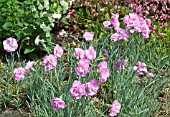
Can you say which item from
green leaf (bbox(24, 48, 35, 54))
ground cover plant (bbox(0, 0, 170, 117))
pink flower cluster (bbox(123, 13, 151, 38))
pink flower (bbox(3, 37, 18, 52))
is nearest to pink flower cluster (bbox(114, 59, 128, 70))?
ground cover plant (bbox(0, 0, 170, 117))

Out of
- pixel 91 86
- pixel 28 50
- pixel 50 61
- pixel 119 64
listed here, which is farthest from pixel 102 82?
pixel 28 50

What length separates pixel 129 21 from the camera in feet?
10.9

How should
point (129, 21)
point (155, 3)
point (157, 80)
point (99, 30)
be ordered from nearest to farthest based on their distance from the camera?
1. point (129, 21)
2. point (157, 80)
3. point (99, 30)
4. point (155, 3)

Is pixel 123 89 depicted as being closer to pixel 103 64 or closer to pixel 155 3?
pixel 103 64

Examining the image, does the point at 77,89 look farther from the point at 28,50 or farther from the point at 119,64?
the point at 28,50

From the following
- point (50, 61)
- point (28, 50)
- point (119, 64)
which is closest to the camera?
point (50, 61)

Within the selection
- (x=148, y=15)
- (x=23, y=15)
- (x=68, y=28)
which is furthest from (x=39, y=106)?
(x=148, y=15)

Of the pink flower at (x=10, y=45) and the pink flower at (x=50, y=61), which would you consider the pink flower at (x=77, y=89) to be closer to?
the pink flower at (x=50, y=61)

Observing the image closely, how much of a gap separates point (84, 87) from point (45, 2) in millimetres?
1851

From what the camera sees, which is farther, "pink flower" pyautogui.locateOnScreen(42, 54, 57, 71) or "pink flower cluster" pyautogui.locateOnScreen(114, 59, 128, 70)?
"pink flower cluster" pyautogui.locateOnScreen(114, 59, 128, 70)

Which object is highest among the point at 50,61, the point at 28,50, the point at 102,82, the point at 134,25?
the point at 134,25

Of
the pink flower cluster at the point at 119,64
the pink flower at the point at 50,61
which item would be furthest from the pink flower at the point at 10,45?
the pink flower cluster at the point at 119,64

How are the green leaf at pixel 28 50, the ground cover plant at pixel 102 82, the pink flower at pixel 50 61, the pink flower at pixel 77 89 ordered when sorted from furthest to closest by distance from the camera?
the green leaf at pixel 28 50 < the ground cover plant at pixel 102 82 < the pink flower at pixel 50 61 < the pink flower at pixel 77 89

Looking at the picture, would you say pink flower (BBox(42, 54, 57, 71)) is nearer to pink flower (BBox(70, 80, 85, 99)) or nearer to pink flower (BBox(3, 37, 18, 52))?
pink flower (BBox(70, 80, 85, 99))
